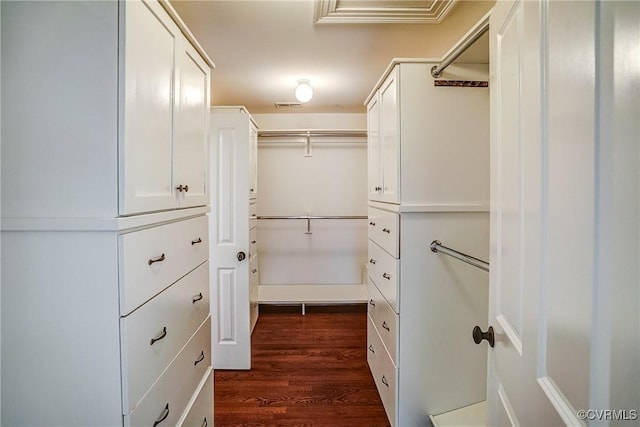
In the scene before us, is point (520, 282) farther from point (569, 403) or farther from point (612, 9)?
point (612, 9)

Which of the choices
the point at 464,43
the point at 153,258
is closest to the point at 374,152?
the point at 464,43

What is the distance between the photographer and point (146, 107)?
3.17 feet

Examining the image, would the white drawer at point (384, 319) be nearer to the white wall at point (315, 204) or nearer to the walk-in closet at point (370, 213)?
the walk-in closet at point (370, 213)

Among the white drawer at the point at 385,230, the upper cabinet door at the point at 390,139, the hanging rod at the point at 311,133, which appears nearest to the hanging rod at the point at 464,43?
the upper cabinet door at the point at 390,139

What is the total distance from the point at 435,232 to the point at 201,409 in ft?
4.66

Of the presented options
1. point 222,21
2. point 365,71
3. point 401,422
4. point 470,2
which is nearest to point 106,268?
point 222,21

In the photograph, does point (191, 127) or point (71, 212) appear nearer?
point (71, 212)

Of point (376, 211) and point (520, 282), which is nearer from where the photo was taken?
point (520, 282)

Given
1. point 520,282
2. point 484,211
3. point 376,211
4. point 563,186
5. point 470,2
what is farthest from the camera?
point 376,211

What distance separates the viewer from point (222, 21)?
1798 mm

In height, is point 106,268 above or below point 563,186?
below

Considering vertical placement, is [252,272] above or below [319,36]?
below

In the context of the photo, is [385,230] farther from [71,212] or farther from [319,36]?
[71,212]

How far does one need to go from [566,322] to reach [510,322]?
0.30m
